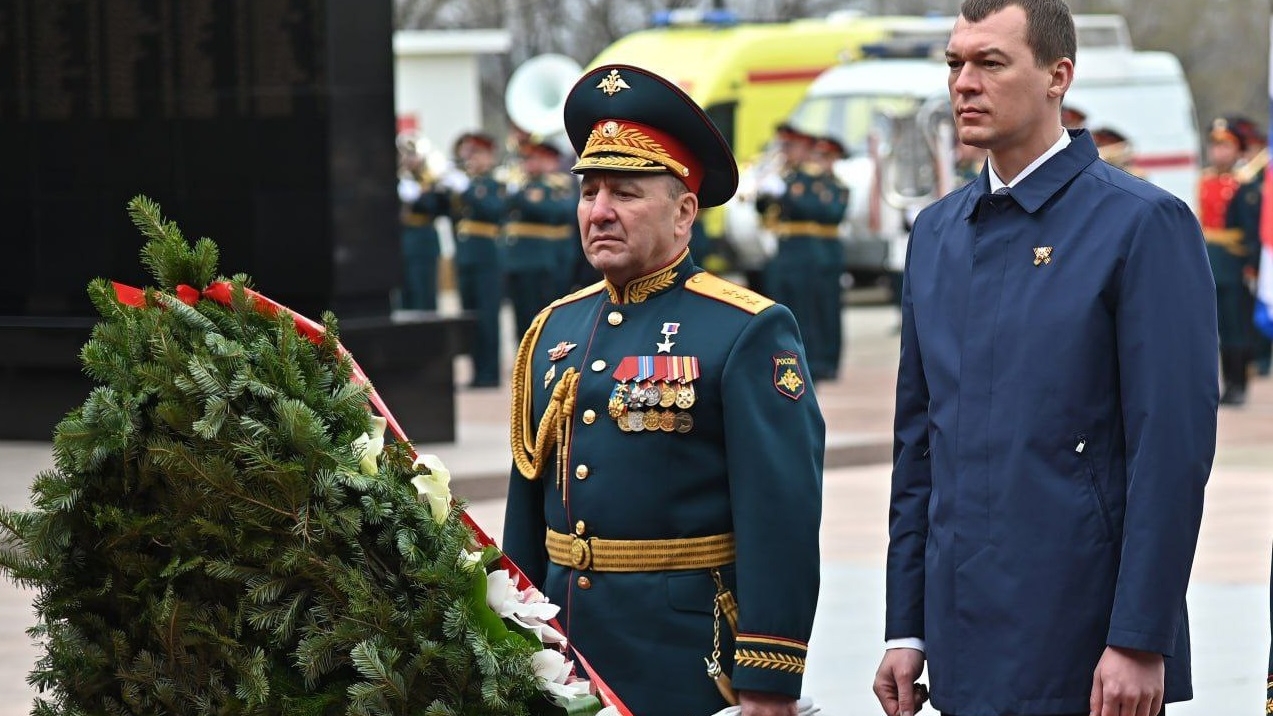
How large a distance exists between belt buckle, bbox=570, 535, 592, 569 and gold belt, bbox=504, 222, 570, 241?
1505 centimetres

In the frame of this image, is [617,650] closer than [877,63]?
Yes

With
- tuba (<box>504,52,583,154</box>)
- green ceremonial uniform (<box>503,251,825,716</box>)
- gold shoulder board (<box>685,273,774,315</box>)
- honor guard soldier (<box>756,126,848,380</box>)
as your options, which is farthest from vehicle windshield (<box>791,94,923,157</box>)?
green ceremonial uniform (<box>503,251,825,716</box>)

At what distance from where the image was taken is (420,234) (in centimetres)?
2080

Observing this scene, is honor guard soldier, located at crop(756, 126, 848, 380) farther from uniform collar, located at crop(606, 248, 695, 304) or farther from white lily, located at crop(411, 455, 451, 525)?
white lily, located at crop(411, 455, 451, 525)

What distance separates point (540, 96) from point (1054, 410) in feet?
79.1

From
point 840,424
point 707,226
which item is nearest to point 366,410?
point 840,424

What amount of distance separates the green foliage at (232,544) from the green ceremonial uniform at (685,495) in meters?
0.54

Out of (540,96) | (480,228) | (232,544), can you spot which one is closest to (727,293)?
(232,544)

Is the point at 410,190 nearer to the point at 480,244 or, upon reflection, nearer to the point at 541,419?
the point at 480,244

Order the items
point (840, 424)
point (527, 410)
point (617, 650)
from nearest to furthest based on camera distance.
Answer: point (617, 650) → point (527, 410) → point (840, 424)

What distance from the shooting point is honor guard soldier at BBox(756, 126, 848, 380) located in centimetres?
1850

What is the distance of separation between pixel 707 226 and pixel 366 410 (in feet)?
67.7

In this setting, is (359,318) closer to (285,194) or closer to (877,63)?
(285,194)

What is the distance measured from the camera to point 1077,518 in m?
3.40
